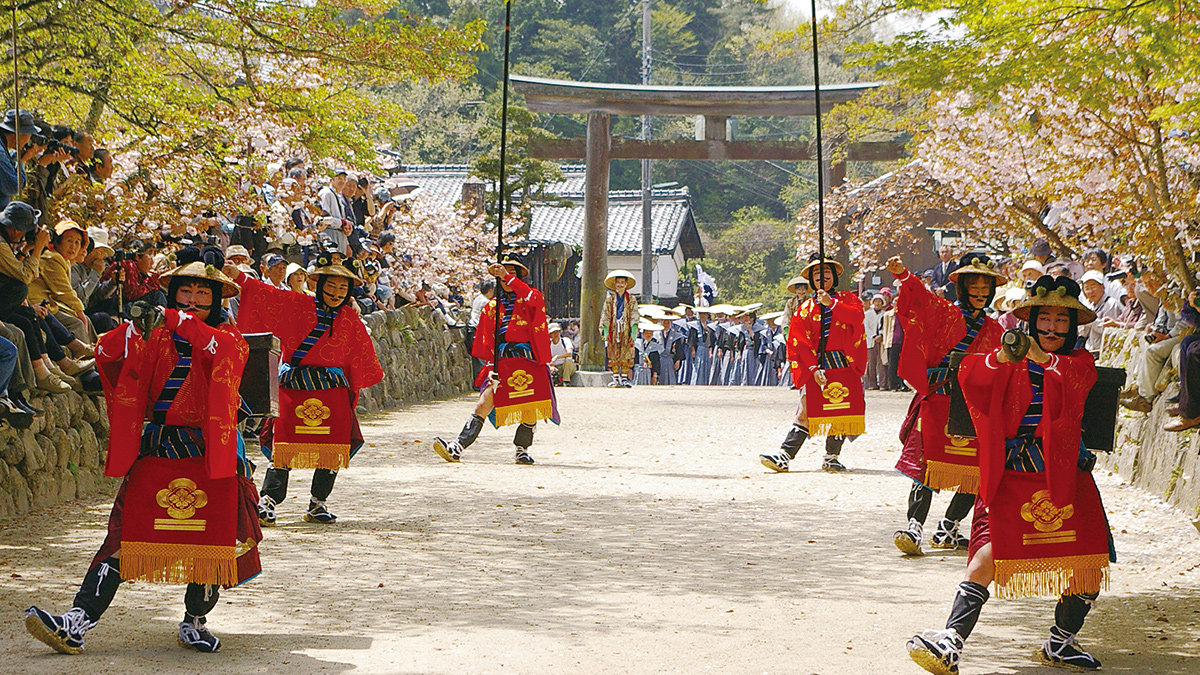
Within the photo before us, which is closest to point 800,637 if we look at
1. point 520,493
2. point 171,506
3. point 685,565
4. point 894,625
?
point 894,625

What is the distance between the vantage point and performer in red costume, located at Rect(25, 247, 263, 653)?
15.1ft

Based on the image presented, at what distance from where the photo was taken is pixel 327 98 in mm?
13594

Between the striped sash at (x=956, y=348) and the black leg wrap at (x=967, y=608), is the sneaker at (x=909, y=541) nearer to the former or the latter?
the striped sash at (x=956, y=348)

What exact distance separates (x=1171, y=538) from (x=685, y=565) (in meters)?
2.98

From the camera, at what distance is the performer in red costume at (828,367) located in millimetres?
9953

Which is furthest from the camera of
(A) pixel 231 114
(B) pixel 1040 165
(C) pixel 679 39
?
(C) pixel 679 39

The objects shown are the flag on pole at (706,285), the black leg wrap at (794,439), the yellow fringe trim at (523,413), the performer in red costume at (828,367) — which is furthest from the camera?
the flag on pole at (706,285)

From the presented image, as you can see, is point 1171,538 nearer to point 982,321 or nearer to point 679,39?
point 982,321

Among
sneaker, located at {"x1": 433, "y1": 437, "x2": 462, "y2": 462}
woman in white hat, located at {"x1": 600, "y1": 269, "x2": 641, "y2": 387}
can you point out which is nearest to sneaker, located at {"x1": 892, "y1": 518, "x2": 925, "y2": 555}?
sneaker, located at {"x1": 433, "y1": 437, "x2": 462, "y2": 462}

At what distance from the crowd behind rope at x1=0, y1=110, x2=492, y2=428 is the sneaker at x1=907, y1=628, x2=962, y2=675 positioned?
13.8 ft

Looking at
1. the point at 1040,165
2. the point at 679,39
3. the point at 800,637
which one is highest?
the point at 679,39

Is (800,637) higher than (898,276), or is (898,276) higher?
(898,276)

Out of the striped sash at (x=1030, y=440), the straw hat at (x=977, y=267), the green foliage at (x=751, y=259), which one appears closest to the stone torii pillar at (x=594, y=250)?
the green foliage at (x=751, y=259)

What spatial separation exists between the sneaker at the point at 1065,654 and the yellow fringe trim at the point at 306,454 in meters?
4.34
